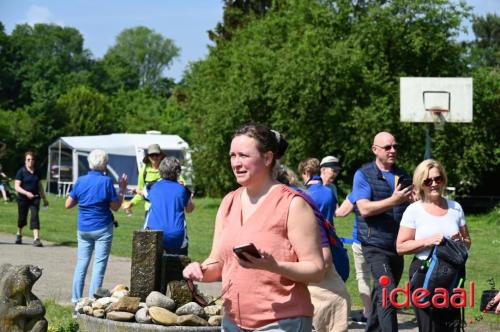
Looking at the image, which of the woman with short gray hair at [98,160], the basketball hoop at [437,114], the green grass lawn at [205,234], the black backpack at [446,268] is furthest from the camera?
the basketball hoop at [437,114]

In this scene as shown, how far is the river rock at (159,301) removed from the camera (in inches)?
352

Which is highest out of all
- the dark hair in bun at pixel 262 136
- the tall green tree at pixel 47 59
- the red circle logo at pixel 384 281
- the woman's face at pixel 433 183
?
the tall green tree at pixel 47 59

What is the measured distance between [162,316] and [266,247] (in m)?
4.29

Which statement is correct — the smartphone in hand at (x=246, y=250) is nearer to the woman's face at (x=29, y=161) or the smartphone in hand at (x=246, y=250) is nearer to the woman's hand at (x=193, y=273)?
the woman's hand at (x=193, y=273)

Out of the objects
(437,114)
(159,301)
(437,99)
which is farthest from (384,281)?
(437,99)

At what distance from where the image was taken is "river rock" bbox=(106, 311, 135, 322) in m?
8.91

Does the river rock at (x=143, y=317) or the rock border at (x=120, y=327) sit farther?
the river rock at (x=143, y=317)

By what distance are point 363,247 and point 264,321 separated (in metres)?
4.53

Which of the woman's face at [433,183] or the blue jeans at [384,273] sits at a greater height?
the woman's face at [433,183]

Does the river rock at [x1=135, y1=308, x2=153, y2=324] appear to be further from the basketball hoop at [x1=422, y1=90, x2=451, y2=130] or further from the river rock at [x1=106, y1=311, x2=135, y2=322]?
the basketball hoop at [x1=422, y1=90, x2=451, y2=130]

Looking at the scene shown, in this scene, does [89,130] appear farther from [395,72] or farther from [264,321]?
[264,321]

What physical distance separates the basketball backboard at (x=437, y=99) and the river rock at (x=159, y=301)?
1551 centimetres

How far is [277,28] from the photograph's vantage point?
40906mm

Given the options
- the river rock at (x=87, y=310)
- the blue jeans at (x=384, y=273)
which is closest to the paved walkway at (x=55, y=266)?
the river rock at (x=87, y=310)
